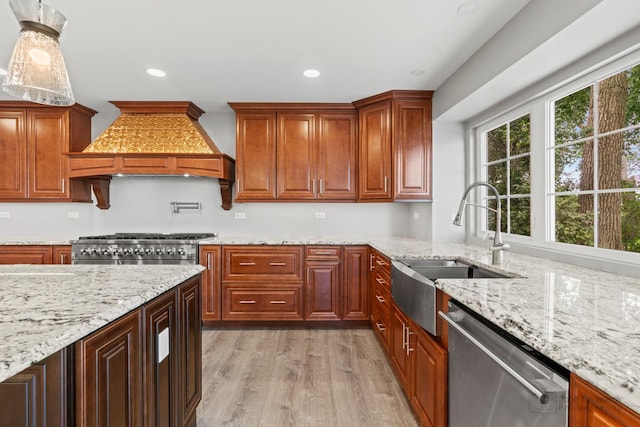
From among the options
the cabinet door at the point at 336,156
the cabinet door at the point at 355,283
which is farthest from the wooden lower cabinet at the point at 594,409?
the cabinet door at the point at 336,156

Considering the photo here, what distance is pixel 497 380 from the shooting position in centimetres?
101

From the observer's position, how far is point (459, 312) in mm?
1281

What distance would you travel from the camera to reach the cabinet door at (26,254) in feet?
10.7

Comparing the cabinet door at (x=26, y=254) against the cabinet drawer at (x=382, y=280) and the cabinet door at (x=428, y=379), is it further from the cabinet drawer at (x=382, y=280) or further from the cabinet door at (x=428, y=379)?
the cabinet door at (x=428, y=379)

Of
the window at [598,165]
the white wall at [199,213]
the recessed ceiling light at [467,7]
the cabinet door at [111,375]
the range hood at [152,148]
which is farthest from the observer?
the white wall at [199,213]

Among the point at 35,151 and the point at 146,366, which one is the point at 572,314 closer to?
the point at 146,366

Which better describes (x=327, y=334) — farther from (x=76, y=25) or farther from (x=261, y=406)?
(x=76, y=25)

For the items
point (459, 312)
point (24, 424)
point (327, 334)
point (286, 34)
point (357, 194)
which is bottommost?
point (327, 334)

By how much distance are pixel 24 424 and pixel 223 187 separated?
9.81ft

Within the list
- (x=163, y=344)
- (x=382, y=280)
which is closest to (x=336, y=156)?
(x=382, y=280)

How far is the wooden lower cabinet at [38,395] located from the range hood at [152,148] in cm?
265

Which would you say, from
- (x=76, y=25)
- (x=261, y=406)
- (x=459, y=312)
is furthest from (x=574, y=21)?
(x=76, y=25)

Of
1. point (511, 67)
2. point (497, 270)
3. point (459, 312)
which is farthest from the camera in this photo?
point (511, 67)

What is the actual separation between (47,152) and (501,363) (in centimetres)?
454
